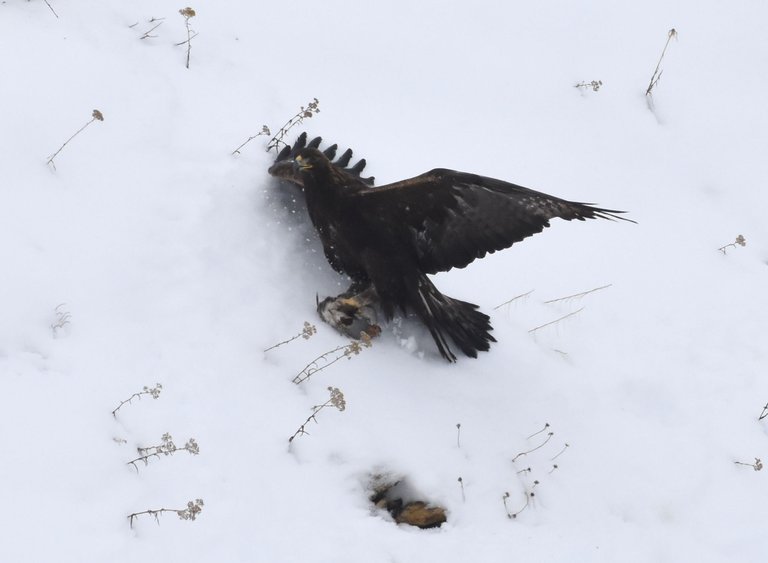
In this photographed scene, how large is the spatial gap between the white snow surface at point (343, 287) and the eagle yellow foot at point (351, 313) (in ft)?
0.25

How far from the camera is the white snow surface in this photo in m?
3.82

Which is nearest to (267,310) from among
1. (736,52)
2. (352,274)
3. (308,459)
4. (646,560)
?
(352,274)

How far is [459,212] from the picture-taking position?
4633mm

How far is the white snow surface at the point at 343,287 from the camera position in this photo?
3.82m

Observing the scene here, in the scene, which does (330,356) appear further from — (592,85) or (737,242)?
(592,85)

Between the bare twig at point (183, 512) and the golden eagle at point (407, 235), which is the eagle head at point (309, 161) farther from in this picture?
the bare twig at point (183, 512)

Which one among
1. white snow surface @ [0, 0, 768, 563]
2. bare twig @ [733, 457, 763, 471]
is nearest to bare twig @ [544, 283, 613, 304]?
white snow surface @ [0, 0, 768, 563]

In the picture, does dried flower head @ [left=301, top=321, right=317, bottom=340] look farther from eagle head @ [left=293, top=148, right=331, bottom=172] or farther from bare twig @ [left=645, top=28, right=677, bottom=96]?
bare twig @ [left=645, top=28, right=677, bottom=96]

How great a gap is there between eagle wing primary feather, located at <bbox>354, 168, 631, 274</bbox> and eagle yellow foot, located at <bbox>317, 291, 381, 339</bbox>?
0.38 metres

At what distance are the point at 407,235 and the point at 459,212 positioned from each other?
→ 36 cm

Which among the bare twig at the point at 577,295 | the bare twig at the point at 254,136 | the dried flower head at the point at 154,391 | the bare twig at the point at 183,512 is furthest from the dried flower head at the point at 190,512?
the bare twig at the point at 577,295

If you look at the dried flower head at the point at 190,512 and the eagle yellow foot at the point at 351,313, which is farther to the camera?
the eagle yellow foot at the point at 351,313

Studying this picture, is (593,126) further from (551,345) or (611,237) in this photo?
(551,345)

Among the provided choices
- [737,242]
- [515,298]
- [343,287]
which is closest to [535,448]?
[515,298]
